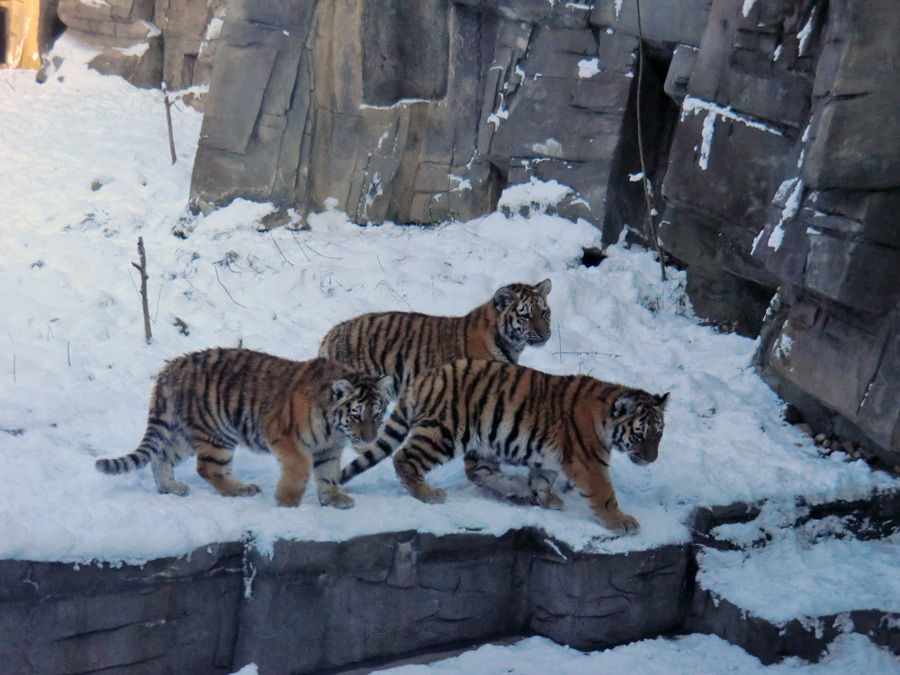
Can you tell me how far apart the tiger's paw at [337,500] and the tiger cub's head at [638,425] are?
137cm

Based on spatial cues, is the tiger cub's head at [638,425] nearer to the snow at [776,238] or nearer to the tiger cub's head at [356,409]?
the tiger cub's head at [356,409]

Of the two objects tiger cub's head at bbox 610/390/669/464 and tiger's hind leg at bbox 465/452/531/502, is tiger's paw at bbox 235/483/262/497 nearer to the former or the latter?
tiger's hind leg at bbox 465/452/531/502

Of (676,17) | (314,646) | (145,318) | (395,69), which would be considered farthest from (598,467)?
(395,69)

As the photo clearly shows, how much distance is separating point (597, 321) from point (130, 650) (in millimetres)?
4709

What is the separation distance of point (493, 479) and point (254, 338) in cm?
262

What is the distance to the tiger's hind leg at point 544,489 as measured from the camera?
5.10m

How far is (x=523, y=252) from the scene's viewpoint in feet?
27.8

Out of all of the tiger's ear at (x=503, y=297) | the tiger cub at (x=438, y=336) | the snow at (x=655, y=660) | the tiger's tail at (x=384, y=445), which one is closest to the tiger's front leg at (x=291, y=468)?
the tiger's tail at (x=384, y=445)

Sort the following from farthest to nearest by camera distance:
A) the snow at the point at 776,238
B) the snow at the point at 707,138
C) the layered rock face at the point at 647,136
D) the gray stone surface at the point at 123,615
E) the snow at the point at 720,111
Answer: the snow at the point at 707,138
the snow at the point at 720,111
the snow at the point at 776,238
the layered rock face at the point at 647,136
the gray stone surface at the point at 123,615

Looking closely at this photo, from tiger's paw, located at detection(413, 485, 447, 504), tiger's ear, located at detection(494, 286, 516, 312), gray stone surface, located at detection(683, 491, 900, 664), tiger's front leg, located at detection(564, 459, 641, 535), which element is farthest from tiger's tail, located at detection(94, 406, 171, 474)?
gray stone surface, located at detection(683, 491, 900, 664)

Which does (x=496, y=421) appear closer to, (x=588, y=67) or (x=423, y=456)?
(x=423, y=456)

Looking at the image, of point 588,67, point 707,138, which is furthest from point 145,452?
point 588,67

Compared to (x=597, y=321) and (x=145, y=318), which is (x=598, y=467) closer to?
(x=597, y=321)

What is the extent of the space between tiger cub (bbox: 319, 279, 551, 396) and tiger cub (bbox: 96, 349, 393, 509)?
1071mm
